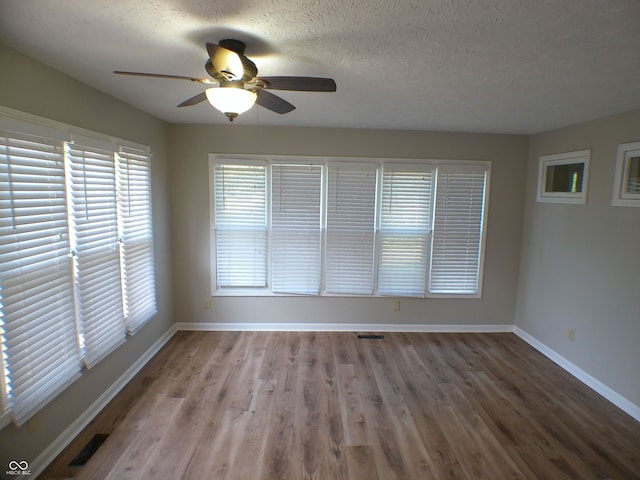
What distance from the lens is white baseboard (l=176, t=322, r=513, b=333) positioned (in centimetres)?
402

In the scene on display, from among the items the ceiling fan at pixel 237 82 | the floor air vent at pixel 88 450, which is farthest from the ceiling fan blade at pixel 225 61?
the floor air vent at pixel 88 450

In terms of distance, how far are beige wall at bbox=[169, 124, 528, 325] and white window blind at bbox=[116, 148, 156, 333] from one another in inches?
22.6

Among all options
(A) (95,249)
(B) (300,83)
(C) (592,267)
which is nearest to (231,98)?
(B) (300,83)

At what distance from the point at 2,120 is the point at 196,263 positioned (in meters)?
2.44

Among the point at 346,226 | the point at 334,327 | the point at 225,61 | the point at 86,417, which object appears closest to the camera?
the point at 225,61

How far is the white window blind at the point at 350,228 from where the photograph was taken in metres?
3.83

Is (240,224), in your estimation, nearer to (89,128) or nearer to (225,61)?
(89,128)

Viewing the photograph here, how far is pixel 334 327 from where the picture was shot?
160 inches

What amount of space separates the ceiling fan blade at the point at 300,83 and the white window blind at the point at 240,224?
2115mm

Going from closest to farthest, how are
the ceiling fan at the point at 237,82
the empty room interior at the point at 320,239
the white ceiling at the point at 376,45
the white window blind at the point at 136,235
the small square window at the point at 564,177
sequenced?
1. the white ceiling at the point at 376,45
2. the ceiling fan at the point at 237,82
3. the empty room interior at the point at 320,239
4. the white window blind at the point at 136,235
5. the small square window at the point at 564,177

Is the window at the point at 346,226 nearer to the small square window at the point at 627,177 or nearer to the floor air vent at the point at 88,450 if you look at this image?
the small square window at the point at 627,177

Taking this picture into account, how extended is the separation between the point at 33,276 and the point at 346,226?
2.90 m

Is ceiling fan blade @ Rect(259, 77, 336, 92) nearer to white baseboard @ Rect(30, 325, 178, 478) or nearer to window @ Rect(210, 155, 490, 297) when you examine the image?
window @ Rect(210, 155, 490, 297)

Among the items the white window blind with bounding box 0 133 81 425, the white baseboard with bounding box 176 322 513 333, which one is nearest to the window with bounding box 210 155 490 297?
the white baseboard with bounding box 176 322 513 333
